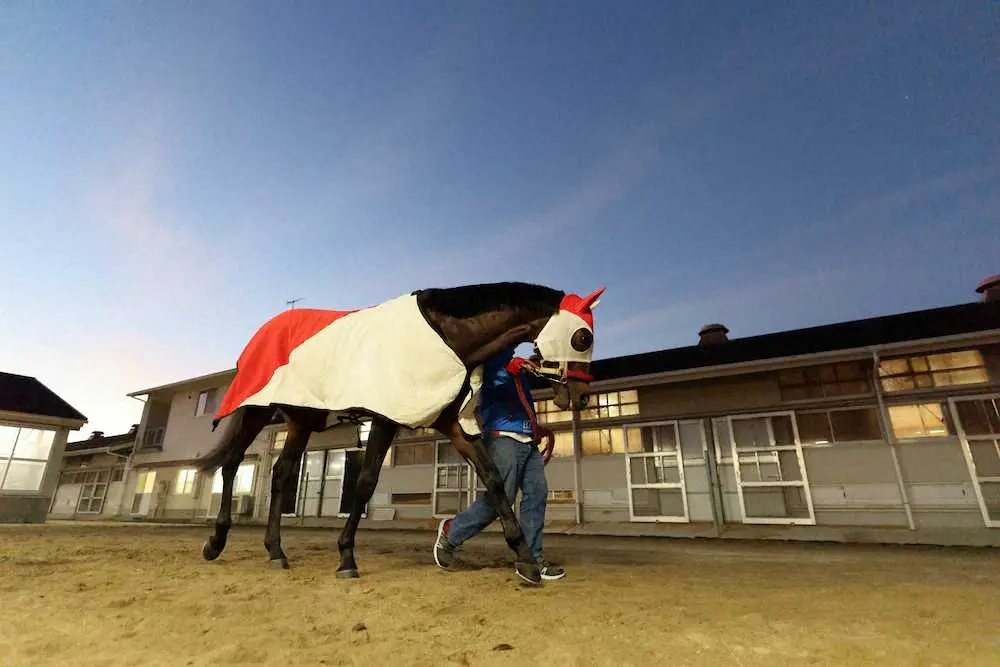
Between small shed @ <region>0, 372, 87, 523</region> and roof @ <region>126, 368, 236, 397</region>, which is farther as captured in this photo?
roof @ <region>126, 368, 236, 397</region>

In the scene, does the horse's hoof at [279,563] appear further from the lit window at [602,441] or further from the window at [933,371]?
the window at [933,371]

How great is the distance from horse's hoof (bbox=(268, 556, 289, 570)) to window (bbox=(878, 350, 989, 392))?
989cm

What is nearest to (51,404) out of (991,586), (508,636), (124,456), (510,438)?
(124,456)

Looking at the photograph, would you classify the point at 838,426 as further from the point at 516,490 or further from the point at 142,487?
the point at 142,487

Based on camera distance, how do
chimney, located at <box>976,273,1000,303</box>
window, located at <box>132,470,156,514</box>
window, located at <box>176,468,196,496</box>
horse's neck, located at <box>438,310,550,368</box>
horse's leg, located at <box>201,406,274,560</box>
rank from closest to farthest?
horse's neck, located at <box>438,310,550,368</box>
horse's leg, located at <box>201,406,274,560</box>
chimney, located at <box>976,273,1000,303</box>
window, located at <box>176,468,196,496</box>
window, located at <box>132,470,156,514</box>

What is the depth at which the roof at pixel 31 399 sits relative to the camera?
1328 cm

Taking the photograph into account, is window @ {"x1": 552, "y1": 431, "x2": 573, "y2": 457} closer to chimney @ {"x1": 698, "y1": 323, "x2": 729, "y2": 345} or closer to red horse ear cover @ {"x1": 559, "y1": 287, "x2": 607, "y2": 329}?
chimney @ {"x1": 698, "y1": 323, "x2": 729, "y2": 345}

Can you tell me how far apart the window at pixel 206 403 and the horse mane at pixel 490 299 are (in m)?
19.5

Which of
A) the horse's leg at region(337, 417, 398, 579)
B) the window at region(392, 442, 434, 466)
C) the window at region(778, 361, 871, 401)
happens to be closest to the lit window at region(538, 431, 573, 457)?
the window at region(392, 442, 434, 466)

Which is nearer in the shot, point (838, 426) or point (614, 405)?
point (838, 426)

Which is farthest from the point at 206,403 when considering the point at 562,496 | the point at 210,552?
the point at 210,552

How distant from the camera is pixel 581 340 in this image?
3.31 metres

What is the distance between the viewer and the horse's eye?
3309 mm

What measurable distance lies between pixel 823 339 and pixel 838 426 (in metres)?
2.10
